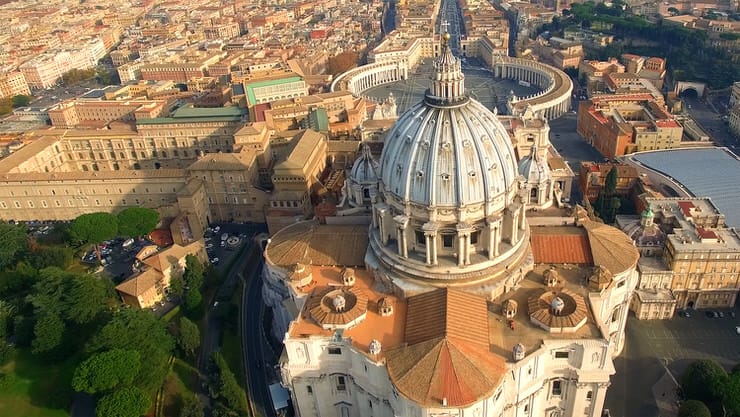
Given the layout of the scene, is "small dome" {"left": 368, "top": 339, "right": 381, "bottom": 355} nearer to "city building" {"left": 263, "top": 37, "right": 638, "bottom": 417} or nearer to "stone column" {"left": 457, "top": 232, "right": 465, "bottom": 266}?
"city building" {"left": 263, "top": 37, "right": 638, "bottom": 417}

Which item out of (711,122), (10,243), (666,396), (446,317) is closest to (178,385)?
(446,317)

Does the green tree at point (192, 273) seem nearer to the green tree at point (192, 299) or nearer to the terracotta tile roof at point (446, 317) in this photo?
the green tree at point (192, 299)

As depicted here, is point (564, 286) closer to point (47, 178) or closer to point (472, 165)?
point (472, 165)

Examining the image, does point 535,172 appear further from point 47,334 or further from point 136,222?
point 47,334

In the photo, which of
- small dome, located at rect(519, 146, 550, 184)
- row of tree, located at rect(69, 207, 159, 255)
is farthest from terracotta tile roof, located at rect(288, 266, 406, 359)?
row of tree, located at rect(69, 207, 159, 255)

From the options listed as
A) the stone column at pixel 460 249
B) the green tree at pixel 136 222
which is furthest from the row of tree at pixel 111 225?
the stone column at pixel 460 249

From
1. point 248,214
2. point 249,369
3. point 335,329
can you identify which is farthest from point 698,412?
point 248,214
